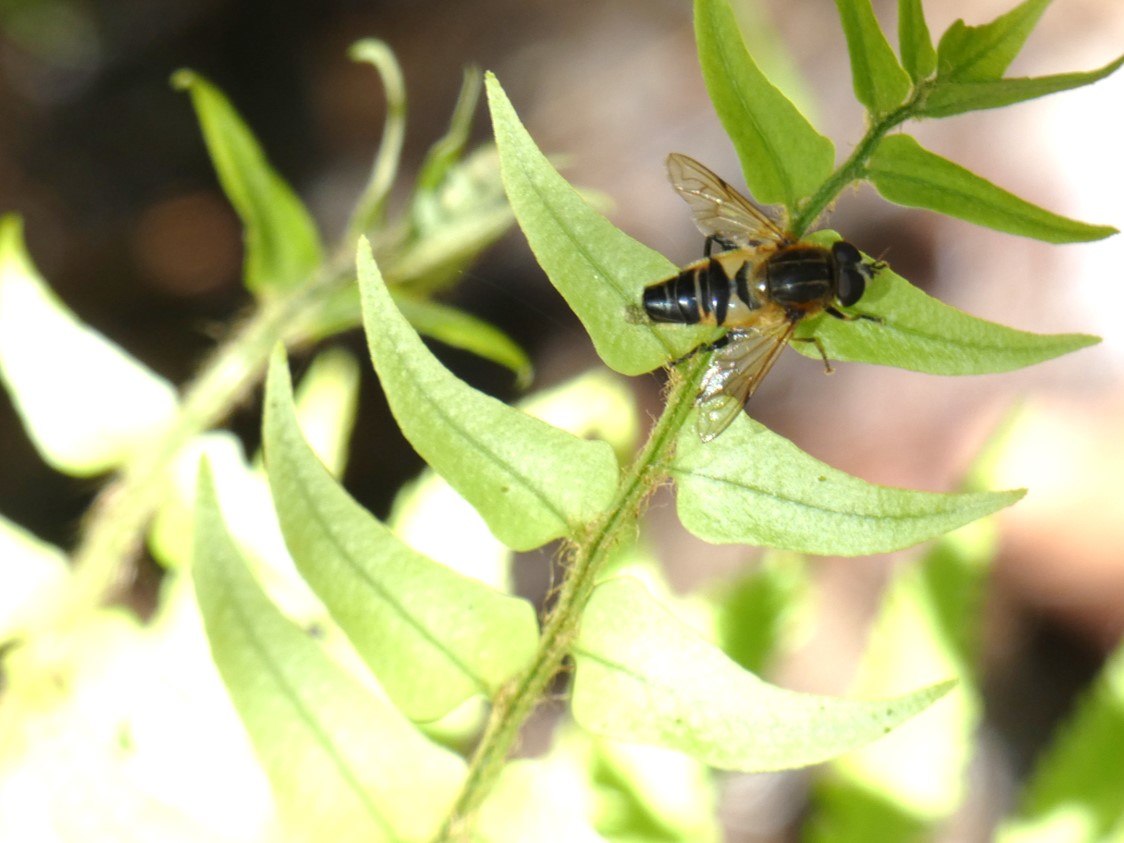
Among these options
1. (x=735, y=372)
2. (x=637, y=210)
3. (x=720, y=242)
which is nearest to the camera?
(x=735, y=372)

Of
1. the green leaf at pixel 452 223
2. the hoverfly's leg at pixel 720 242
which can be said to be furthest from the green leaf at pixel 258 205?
the hoverfly's leg at pixel 720 242

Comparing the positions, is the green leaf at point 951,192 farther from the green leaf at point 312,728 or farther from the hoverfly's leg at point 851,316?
the green leaf at point 312,728

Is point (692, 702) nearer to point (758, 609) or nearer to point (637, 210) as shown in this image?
point (758, 609)

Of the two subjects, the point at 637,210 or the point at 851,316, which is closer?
the point at 851,316

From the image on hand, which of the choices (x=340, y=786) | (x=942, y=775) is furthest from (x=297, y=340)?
(x=942, y=775)

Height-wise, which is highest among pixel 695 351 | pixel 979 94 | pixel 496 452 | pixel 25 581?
pixel 979 94

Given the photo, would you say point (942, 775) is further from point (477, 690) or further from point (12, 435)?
point (12, 435)

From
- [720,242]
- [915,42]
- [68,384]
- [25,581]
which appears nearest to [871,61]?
[915,42]

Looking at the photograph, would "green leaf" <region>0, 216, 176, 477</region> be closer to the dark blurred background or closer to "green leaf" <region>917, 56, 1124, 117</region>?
"green leaf" <region>917, 56, 1124, 117</region>
